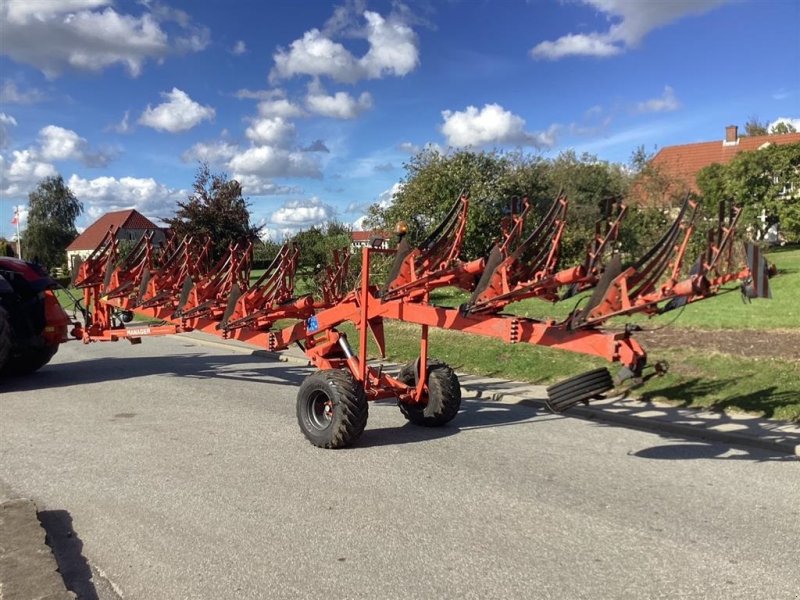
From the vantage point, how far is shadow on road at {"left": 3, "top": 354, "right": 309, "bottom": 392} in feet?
35.6

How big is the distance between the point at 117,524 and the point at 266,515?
3.32 feet

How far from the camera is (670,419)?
7.54 metres

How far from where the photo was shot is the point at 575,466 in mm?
6086

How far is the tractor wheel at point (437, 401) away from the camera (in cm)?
729

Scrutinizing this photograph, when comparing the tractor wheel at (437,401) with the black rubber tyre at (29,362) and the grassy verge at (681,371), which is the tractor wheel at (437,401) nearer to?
the grassy verge at (681,371)

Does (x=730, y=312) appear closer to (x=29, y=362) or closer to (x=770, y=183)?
(x=29, y=362)

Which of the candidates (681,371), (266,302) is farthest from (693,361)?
(266,302)

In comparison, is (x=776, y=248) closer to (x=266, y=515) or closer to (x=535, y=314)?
(x=535, y=314)

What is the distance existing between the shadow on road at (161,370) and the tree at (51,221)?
6690 cm

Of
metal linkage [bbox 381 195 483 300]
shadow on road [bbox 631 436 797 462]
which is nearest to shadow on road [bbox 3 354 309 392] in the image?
metal linkage [bbox 381 195 483 300]

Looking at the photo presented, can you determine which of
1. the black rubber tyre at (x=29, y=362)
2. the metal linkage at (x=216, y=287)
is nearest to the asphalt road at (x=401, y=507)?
the metal linkage at (x=216, y=287)

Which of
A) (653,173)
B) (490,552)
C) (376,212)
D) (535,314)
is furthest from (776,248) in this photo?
(490,552)

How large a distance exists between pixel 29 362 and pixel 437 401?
7.79 m

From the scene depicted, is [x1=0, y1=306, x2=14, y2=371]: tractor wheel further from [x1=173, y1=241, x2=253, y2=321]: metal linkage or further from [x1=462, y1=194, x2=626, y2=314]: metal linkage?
[x1=462, y1=194, x2=626, y2=314]: metal linkage
